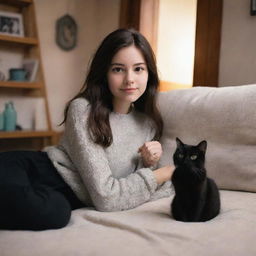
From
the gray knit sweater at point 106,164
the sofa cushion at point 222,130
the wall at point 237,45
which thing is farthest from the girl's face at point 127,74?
the wall at point 237,45

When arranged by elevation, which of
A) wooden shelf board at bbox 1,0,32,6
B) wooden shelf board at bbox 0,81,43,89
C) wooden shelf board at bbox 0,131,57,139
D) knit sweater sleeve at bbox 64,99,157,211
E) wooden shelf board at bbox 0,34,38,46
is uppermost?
wooden shelf board at bbox 1,0,32,6

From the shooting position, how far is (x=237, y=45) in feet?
6.69

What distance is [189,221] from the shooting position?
0.98 m

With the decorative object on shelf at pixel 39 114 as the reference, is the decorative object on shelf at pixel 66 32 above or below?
above

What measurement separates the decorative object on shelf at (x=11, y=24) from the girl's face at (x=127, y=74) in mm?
1824

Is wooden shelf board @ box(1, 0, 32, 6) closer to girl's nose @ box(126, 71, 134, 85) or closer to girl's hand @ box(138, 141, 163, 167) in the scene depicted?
girl's nose @ box(126, 71, 134, 85)

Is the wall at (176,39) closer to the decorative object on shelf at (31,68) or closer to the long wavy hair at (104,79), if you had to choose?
the decorative object on shelf at (31,68)

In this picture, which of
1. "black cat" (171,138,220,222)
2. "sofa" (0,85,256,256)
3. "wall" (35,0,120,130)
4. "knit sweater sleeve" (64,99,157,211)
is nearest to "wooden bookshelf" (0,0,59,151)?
"wall" (35,0,120,130)

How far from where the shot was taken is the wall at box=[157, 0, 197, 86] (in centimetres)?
289

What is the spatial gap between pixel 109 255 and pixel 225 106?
34.2 inches

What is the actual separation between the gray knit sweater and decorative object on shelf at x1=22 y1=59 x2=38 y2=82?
1625 mm

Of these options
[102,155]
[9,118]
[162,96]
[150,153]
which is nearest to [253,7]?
[162,96]

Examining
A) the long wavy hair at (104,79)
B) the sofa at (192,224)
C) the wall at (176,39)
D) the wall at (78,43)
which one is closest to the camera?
the sofa at (192,224)

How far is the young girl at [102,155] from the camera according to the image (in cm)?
104
